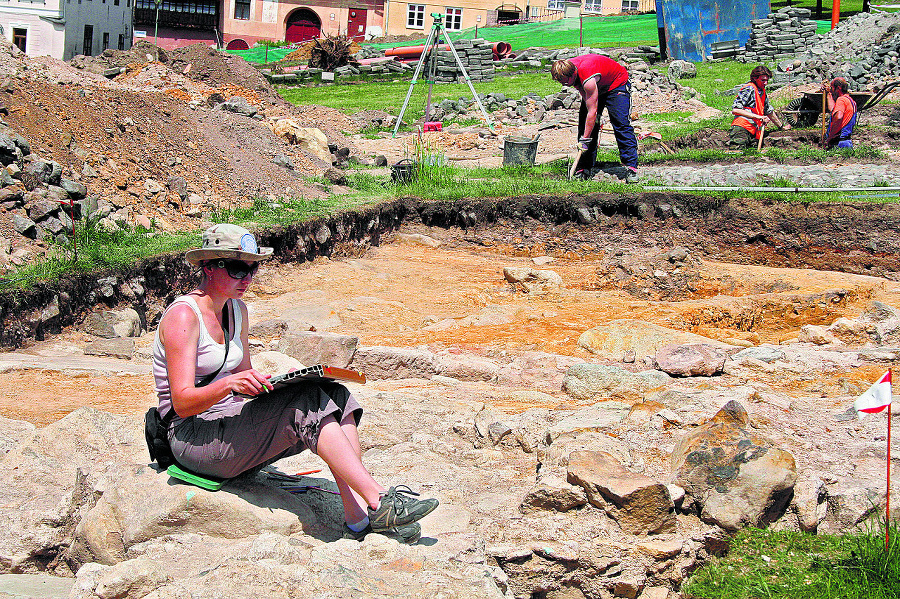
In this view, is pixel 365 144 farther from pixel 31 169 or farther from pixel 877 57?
pixel 877 57

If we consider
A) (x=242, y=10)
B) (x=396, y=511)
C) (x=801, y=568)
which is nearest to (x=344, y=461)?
(x=396, y=511)

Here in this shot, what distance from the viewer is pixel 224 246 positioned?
Result: 134 inches

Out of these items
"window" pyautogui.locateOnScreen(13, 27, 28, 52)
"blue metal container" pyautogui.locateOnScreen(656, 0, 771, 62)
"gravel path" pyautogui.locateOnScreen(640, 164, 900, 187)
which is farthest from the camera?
"window" pyautogui.locateOnScreen(13, 27, 28, 52)

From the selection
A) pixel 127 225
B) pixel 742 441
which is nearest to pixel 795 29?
pixel 127 225

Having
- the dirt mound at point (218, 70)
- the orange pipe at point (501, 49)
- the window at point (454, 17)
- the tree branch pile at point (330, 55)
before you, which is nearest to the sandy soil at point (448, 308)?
the dirt mound at point (218, 70)

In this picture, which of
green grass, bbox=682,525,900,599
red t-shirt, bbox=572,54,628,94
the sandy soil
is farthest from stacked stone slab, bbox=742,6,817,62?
green grass, bbox=682,525,900,599

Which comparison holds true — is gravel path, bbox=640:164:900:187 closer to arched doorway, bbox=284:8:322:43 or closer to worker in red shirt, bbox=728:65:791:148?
worker in red shirt, bbox=728:65:791:148

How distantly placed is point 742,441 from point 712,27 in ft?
93.0

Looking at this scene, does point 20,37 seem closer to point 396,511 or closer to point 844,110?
point 844,110

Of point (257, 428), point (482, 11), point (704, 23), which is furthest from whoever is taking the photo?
point (482, 11)

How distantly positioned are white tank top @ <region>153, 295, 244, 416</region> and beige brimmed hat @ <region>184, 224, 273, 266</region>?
0.18 m

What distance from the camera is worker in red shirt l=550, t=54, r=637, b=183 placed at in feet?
37.2

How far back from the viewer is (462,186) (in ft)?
40.2

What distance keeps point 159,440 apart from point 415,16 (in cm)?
4512
